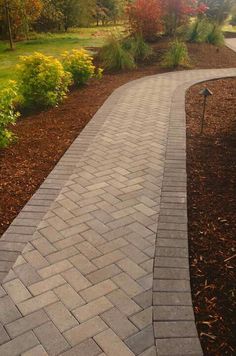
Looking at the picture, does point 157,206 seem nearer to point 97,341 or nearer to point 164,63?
point 97,341

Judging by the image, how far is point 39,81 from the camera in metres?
8.38

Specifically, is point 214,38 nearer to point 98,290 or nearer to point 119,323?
point 98,290

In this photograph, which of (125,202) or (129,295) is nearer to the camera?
(129,295)

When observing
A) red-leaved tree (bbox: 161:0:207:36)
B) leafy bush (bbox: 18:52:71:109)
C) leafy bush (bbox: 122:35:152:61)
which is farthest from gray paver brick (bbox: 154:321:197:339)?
red-leaved tree (bbox: 161:0:207:36)

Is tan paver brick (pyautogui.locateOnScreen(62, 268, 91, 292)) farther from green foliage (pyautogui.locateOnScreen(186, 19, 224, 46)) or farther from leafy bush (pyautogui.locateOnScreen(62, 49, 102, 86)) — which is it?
green foliage (pyautogui.locateOnScreen(186, 19, 224, 46))

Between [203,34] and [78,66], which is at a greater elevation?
[78,66]

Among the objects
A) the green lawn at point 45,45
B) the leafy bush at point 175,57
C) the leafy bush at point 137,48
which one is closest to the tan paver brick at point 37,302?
the leafy bush at point 175,57

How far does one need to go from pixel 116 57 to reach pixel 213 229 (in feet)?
31.7

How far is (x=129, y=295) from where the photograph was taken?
3295 mm

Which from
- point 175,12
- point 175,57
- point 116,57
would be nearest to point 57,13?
point 175,12

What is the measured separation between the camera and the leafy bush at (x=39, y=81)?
8.45 meters

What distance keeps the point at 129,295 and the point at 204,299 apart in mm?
639

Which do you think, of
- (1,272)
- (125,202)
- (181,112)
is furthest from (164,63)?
(1,272)

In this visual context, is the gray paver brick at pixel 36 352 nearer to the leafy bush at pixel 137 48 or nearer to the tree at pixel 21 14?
the leafy bush at pixel 137 48
